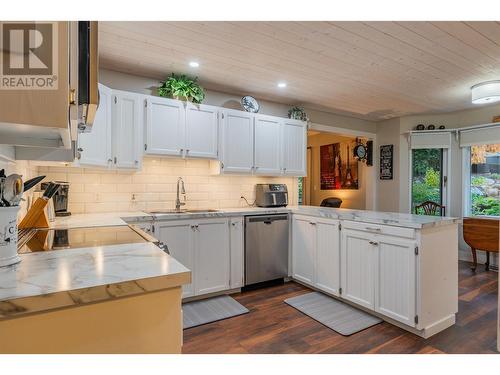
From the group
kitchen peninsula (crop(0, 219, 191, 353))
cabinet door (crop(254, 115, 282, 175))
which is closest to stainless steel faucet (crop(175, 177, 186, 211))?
cabinet door (crop(254, 115, 282, 175))

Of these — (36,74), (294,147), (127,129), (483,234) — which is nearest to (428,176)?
(483,234)

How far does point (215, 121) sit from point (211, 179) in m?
0.75

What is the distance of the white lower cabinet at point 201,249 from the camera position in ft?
9.40

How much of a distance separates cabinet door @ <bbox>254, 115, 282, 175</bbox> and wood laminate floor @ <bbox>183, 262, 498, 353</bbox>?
1698mm

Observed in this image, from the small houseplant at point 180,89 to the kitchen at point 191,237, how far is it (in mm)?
38

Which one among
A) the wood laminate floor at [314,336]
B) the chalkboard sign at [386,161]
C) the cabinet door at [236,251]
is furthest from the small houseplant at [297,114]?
the wood laminate floor at [314,336]

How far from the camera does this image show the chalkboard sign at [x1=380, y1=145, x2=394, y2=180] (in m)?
5.29

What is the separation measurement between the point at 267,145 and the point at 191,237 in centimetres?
160

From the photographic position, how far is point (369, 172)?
221 inches

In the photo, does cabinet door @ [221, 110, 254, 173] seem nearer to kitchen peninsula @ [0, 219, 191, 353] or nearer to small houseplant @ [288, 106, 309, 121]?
small houseplant @ [288, 106, 309, 121]

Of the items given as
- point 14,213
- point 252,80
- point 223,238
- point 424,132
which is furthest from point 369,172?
point 14,213

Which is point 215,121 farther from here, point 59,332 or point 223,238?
point 59,332

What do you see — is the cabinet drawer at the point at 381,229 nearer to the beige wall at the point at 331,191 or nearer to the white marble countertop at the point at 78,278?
the white marble countertop at the point at 78,278

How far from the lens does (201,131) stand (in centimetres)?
332
